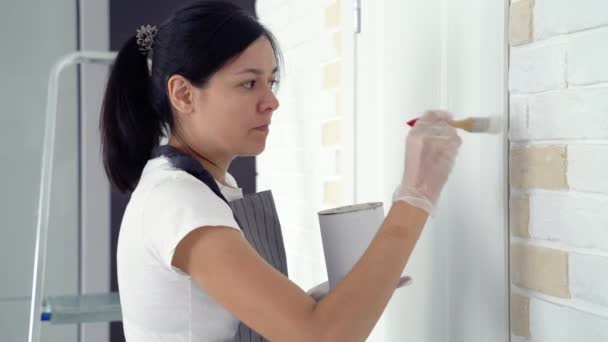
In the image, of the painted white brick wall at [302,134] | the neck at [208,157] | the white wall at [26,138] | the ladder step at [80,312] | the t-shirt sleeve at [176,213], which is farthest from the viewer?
the white wall at [26,138]

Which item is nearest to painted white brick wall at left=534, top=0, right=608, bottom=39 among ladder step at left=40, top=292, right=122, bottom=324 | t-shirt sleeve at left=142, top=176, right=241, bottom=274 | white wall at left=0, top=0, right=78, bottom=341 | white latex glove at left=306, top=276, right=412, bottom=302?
white latex glove at left=306, top=276, right=412, bottom=302

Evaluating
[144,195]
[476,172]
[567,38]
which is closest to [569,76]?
[567,38]

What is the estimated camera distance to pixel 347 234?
1087 mm

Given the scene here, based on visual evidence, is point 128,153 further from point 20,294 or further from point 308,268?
point 20,294

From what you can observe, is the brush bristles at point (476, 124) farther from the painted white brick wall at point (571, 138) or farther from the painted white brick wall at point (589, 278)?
the painted white brick wall at point (589, 278)

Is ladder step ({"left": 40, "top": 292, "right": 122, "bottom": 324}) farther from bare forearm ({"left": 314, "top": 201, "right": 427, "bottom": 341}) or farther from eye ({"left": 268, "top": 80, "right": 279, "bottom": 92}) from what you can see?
bare forearm ({"left": 314, "top": 201, "right": 427, "bottom": 341})

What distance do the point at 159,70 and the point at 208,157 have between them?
0.17 m

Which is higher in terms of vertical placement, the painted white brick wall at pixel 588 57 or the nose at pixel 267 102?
the painted white brick wall at pixel 588 57

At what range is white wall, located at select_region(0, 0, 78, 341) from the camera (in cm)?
259

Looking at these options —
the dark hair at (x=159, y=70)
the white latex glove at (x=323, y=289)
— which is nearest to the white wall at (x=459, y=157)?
the white latex glove at (x=323, y=289)

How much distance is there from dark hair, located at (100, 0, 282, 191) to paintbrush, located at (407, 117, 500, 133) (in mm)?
323

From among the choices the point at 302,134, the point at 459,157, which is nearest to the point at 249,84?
the point at 459,157

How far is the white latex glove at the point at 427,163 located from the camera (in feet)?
3.42

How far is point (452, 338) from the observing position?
3.95ft
